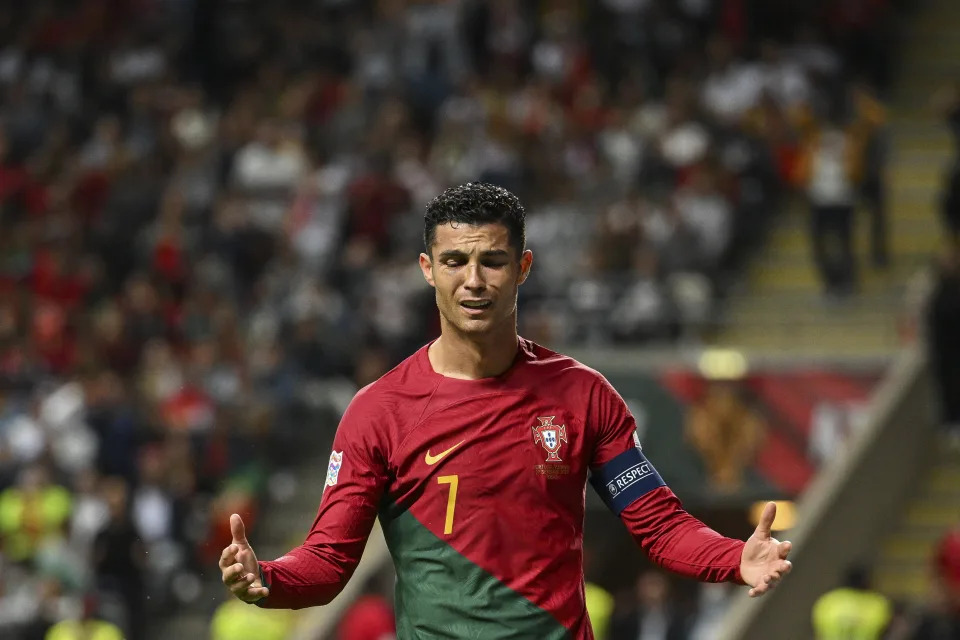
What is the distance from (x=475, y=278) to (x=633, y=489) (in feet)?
2.51

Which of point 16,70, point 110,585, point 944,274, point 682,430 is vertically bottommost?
point 110,585

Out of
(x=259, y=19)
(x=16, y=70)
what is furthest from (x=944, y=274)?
(x=16, y=70)

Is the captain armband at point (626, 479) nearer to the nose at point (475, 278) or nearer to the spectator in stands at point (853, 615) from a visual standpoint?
the nose at point (475, 278)

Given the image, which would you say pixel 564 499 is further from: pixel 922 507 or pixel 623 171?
pixel 623 171

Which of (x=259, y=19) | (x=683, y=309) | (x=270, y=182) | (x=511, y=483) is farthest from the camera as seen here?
(x=259, y=19)

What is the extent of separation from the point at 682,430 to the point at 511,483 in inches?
418

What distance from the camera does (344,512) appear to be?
200 inches

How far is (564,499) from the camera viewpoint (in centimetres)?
516

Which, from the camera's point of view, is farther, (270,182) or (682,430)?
(270,182)

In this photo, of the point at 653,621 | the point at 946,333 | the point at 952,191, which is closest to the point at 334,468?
the point at 653,621

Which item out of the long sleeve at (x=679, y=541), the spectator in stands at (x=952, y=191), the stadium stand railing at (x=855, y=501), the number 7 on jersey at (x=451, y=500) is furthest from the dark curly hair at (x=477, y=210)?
the spectator in stands at (x=952, y=191)

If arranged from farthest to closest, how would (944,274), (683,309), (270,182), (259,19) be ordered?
(259,19) → (270,182) → (683,309) → (944,274)

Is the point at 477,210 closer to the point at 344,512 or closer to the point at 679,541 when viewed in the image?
the point at 344,512

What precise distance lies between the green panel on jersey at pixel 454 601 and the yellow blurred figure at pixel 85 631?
9.30 meters
